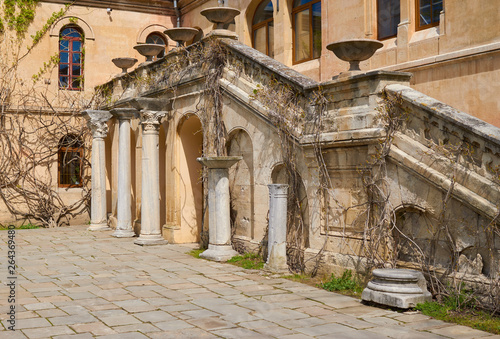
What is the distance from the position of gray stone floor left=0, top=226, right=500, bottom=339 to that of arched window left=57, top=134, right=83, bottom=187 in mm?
9196

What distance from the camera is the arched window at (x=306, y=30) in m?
15.3

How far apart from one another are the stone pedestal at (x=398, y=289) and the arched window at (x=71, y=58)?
15585 millimetres

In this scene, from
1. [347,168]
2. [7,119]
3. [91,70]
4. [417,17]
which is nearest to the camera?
[347,168]

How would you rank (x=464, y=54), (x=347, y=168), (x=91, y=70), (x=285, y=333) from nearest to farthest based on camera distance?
1. (x=285, y=333)
2. (x=347, y=168)
3. (x=464, y=54)
4. (x=91, y=70)

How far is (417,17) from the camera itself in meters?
12.1

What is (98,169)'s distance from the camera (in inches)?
683

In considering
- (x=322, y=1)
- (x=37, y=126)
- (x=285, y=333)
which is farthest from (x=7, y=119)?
(x=285, y=333)

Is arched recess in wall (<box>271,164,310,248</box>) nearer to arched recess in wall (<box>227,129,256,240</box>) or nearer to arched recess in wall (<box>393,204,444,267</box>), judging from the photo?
arched recess in wall (<box>227,129,256,240</box>)

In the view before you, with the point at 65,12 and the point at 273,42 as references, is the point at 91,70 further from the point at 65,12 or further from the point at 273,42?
the point at 273,42

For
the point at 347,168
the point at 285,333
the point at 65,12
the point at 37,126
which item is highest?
the point at 65,12

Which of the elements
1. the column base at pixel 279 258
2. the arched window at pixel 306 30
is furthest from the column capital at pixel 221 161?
the arched window at pixel 306 30

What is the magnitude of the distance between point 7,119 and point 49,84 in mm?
1811

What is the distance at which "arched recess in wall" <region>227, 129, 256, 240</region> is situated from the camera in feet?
37.2

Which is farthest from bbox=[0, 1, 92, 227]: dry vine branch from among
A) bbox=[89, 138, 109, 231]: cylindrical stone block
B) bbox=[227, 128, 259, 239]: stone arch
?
bbox=[227, 128, 259, 239]: stone arch
